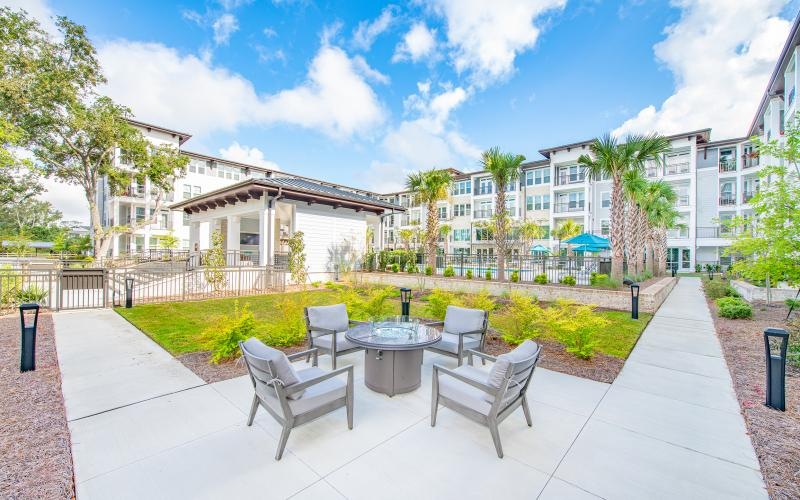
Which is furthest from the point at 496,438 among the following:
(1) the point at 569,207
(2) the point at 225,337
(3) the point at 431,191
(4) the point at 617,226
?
(1) the point at 569,207

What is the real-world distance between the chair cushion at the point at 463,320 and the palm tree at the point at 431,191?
10915 millimetres

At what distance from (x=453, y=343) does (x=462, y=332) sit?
0.81 feet

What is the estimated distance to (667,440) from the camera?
3.36 metres

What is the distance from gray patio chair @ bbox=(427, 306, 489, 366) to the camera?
5256 millimetres

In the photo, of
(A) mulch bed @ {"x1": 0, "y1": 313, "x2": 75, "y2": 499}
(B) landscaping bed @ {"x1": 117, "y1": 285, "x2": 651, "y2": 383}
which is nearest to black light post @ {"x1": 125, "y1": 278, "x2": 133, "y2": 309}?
(B) landscaping bed @ {"x1": 117, "y1": 285, "x2": 651, "y2": 383}

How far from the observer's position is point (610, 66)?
1252 cm

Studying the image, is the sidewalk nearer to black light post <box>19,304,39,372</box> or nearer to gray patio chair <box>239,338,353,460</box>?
gray patio chair <box>239,338,353,460</box>

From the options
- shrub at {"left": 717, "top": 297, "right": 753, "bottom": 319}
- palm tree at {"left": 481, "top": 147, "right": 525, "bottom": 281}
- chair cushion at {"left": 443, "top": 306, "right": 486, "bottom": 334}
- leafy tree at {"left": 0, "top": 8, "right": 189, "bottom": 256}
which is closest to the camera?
chair cushion at {"left": 443, "top": 306, "right": 486, "bottom": 334}

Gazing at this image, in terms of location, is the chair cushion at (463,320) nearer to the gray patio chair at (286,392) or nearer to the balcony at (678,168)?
the gray patio chair at (286,392)

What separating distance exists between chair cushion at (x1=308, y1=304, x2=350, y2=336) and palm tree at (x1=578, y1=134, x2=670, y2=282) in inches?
438

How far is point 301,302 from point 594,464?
585cm

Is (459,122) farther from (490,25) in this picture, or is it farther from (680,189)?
(680,189)

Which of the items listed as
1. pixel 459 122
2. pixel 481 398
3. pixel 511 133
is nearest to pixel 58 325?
pixel 481 398

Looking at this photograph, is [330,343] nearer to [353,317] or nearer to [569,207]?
[353,317]
